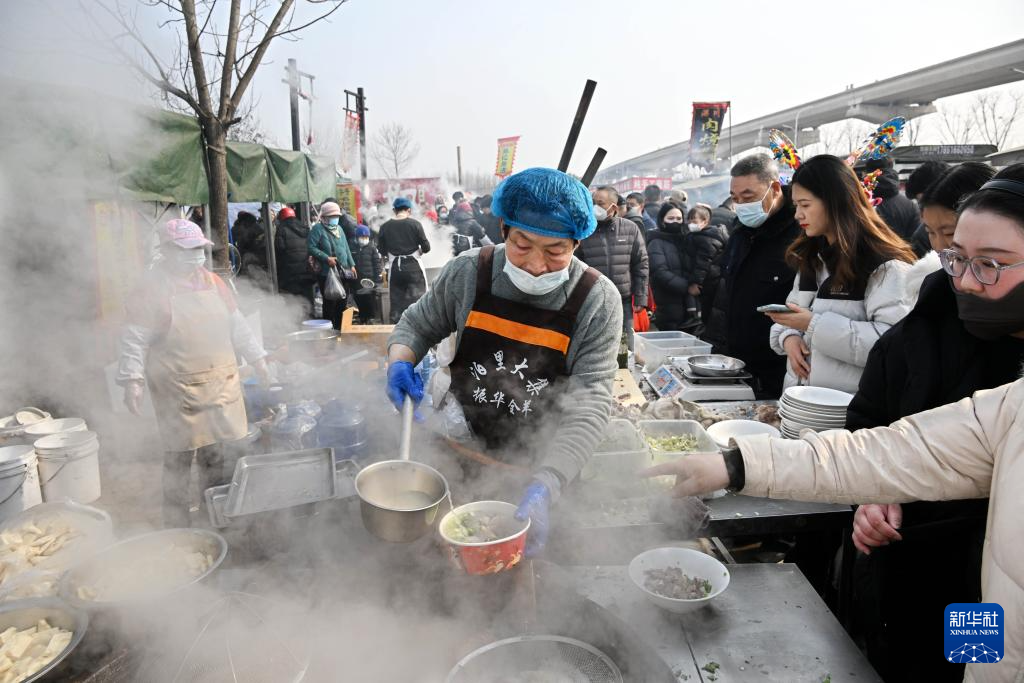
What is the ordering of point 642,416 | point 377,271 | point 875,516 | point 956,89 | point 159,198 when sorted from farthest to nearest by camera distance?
1. point 956,89
2. point 377,271
3. point 159,198
4. point 642,416
5. point 875,516

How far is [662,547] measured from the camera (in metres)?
2.20

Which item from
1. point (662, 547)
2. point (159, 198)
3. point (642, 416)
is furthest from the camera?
point (159, 198)

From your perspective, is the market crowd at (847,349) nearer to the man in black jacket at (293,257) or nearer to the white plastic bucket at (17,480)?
the white plastic bucket at (17,480)

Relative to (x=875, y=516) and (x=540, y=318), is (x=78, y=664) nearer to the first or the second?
(x=540, y=318)

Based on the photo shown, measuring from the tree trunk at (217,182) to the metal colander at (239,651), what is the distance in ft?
16.2

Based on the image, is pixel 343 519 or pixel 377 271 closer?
pixel 343 519

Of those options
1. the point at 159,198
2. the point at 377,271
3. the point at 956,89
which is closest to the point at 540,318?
the point at 159,198

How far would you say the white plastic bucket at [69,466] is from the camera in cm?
399

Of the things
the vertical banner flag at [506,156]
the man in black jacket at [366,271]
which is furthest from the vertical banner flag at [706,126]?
the man in black jacket at [366,271]

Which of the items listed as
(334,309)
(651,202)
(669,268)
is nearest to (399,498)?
(669,268)

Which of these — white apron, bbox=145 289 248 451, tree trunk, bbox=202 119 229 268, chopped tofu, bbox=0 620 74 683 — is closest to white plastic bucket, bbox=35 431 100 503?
white apron, bbox=145 289 248 451

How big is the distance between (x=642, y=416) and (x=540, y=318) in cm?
154

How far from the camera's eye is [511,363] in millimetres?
2299

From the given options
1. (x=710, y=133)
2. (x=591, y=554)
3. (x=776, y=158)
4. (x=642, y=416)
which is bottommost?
(x=591, y=554)
